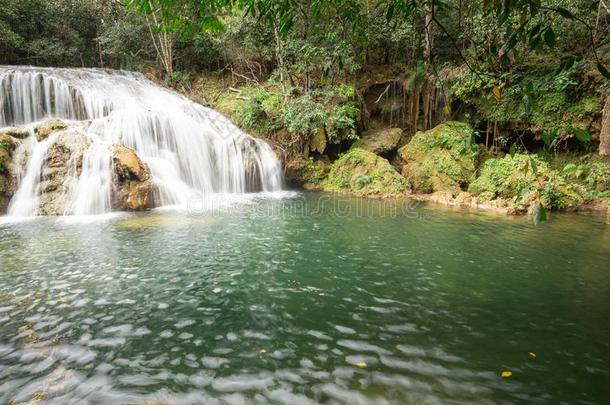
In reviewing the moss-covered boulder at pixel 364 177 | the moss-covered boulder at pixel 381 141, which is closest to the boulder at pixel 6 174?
the moss-covered boulder at pixel 364 177

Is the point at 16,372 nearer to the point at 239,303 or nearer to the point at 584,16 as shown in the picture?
the point at 239,303

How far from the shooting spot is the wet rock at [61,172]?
10.9m

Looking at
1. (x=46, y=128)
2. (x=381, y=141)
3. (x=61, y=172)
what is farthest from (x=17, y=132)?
(x=381, y=141)

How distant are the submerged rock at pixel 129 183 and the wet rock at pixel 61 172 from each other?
3.72 feet

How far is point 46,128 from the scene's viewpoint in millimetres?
12422

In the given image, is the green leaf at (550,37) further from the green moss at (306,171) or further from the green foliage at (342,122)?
the green moss at (306,171)

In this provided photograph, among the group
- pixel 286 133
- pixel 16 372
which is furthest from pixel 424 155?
pixel 16 372

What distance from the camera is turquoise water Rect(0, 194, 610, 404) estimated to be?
328 cm

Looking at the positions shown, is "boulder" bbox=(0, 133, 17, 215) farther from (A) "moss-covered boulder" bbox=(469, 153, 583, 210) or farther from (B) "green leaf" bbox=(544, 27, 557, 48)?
(A) "moss-covered boulder" bbox=(469, 153, 583, 210)

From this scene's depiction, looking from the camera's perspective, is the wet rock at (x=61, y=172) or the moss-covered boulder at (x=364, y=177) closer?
the wet rock at (x=61, y=172)

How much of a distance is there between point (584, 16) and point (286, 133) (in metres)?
12.2

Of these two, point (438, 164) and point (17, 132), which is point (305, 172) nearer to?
point (438, 164)

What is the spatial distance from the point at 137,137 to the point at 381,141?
1045cm

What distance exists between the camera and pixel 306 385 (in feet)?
10.8
